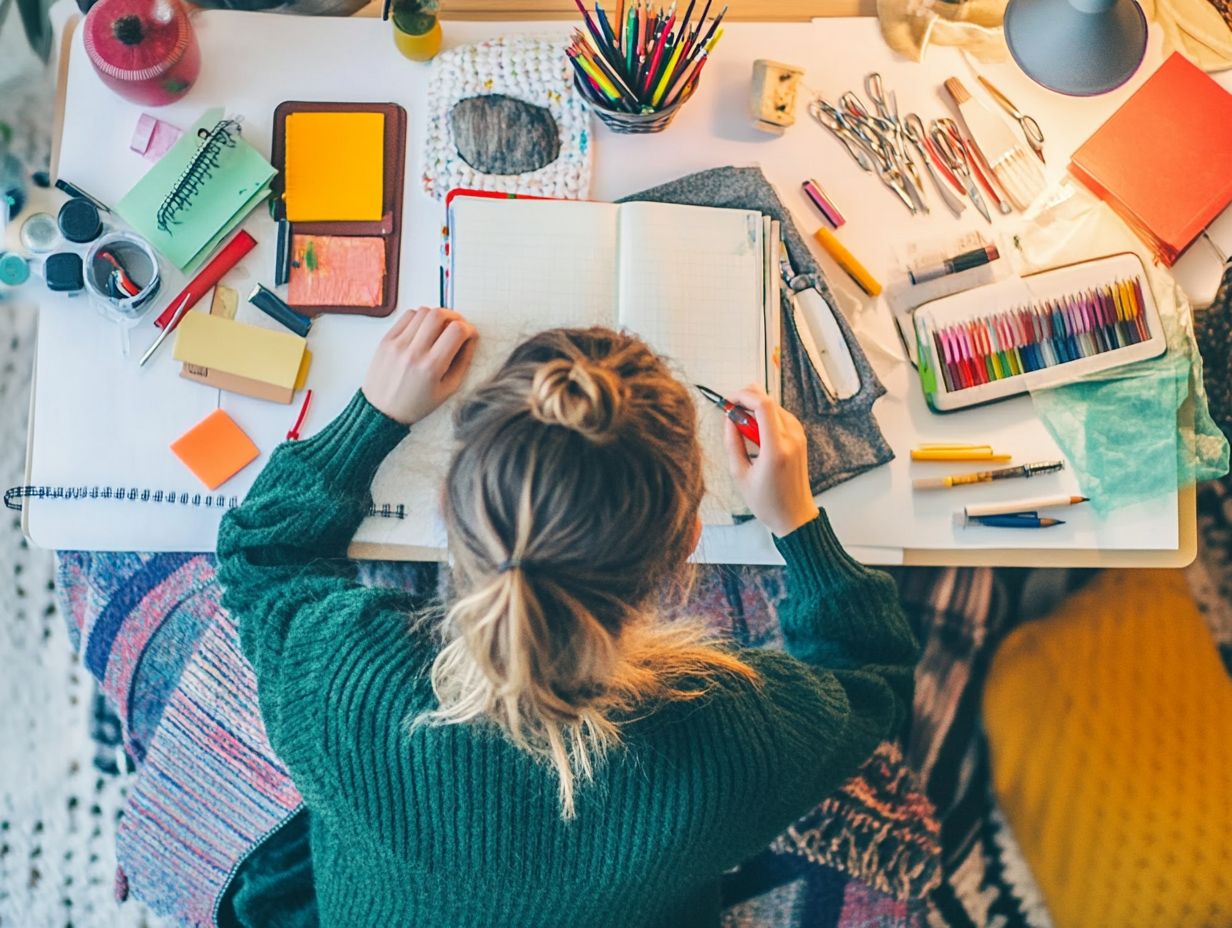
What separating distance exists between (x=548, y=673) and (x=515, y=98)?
0.60m

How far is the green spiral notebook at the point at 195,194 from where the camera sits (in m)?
1.02

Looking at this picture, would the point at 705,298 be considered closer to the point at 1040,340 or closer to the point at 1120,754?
the point at 1040,340

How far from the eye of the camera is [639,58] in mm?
967

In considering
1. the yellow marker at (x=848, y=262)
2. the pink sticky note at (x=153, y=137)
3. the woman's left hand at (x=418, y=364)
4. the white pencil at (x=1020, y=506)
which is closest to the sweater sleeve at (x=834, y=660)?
the white pencil at (x=1020, y=506)

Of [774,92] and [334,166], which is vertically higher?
[774,92]

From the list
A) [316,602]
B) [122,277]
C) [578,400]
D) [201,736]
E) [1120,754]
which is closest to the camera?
[578,400]

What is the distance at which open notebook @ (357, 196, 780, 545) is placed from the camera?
1.00 meters

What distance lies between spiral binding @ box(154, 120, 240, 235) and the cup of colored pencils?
1.16 ft

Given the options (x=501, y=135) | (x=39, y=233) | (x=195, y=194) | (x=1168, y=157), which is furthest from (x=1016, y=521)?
(x=39, y=233)

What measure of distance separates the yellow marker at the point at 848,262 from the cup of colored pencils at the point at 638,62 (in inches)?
7.5

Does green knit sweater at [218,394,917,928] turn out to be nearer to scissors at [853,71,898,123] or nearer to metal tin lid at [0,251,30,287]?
metal tin lid at [0,251,30,287]

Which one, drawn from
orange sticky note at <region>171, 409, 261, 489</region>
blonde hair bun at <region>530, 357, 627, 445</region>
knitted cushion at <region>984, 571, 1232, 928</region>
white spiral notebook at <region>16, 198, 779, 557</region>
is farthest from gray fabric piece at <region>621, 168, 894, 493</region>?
knitted cushion at <region>984, 571, 1232, 928</region>

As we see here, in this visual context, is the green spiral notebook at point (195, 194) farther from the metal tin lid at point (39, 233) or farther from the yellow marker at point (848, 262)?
the yellow marker at point (848, 262)

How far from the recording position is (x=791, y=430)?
3.19 feet
